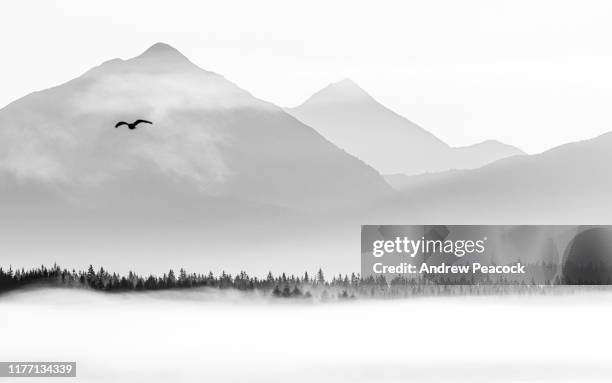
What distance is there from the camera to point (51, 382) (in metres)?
32.0

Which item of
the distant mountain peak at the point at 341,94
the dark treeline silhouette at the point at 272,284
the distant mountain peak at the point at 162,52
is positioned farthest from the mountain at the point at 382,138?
the dark treeline silhouette at the point at 272,284

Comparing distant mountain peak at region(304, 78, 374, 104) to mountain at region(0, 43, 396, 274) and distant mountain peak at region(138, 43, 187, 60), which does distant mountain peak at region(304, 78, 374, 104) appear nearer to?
mountain at region(0, 43, 396, 274)

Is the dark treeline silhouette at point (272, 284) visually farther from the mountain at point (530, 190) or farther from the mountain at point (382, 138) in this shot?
the mountain at point (382, 138)

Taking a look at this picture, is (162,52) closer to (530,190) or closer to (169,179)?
(169,179)

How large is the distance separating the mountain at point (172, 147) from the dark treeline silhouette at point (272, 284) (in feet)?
20.4

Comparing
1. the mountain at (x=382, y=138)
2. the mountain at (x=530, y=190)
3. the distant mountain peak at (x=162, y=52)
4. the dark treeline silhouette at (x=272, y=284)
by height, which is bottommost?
the dark treeline silhouette at (x=272, y=284)

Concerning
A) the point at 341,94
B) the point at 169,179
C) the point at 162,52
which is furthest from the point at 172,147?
the point at 341,94

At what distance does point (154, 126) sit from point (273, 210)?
12.2 meters

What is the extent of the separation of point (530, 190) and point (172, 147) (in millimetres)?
19451

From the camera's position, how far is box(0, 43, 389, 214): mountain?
4672 cm

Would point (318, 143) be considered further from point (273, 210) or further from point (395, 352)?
point (395, 352)

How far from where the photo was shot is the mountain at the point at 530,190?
4194 centimetres

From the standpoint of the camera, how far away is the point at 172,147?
169 ft

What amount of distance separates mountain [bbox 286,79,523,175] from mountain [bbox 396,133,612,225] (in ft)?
2.41
